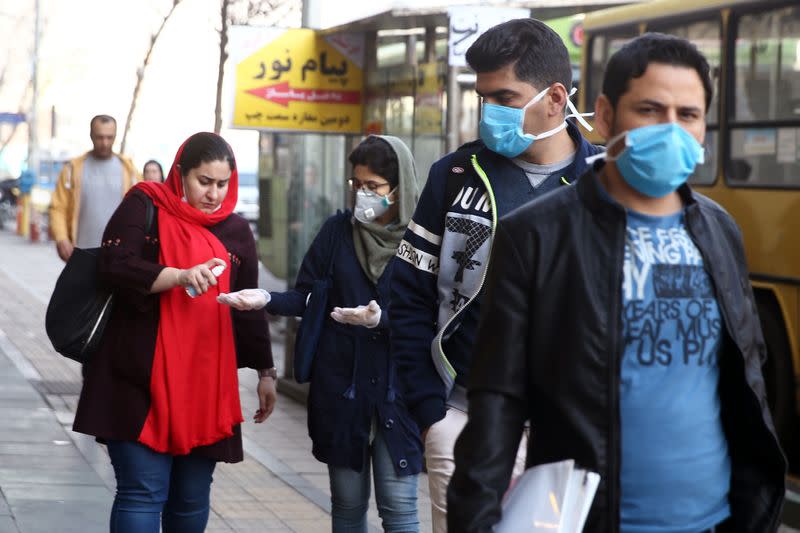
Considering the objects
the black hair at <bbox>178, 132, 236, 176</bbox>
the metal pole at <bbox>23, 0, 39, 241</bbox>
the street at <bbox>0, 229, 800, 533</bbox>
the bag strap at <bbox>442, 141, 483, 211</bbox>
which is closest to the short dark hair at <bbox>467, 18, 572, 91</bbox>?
the bag strap at <bbox>442, 141, 483, 211</bbox>

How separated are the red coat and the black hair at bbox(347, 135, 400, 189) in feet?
1.92

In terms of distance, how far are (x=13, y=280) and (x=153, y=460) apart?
1755 cm

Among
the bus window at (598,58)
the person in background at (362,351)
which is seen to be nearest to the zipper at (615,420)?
the person in background at (362,351)

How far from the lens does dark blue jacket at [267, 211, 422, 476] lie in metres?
4.73

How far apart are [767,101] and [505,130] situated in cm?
631

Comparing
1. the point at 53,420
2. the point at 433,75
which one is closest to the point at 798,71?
the point at 433,75

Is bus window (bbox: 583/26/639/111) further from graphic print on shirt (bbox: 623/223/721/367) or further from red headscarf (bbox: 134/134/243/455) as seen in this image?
graphic print on shirt (bbox: 623/223/721/367)

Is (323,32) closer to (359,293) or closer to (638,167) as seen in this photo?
(359,293)

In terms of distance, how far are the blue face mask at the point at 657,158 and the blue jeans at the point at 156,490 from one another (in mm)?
2430

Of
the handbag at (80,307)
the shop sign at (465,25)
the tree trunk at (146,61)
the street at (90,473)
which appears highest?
the tree trunk at (146,61)

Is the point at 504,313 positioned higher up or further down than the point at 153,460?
higher up

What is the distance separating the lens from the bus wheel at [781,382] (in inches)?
350

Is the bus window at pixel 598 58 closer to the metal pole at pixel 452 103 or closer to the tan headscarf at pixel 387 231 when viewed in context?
the metal pole at pixel 452 103

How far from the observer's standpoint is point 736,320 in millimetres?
2646
